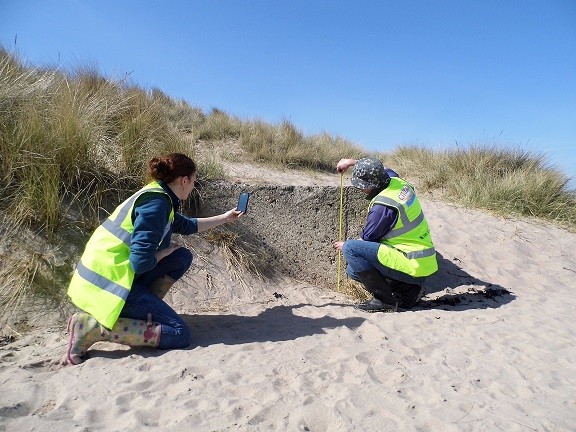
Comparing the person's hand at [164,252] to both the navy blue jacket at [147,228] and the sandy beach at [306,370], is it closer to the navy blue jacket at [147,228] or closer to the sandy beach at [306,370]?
the navy blue jacket at [147,228]

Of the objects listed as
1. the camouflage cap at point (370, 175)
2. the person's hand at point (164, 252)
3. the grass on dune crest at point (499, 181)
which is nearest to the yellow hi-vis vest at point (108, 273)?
the person's hand at point (164, 252)

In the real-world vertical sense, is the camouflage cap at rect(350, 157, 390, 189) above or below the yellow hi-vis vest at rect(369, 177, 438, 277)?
above

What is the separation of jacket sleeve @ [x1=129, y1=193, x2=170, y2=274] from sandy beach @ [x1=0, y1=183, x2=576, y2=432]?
1.92ft

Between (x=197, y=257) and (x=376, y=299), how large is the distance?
5.39 feet

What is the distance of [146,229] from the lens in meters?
2.42

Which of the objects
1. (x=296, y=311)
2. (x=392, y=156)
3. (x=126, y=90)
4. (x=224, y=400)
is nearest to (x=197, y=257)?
(x=296, y=311)

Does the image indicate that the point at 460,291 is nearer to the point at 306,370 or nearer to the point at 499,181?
the point at 306,370

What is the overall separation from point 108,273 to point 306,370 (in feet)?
4.08

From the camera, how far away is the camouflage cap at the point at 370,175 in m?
3.50

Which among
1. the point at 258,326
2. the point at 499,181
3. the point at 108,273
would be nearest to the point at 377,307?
the point at 258,326

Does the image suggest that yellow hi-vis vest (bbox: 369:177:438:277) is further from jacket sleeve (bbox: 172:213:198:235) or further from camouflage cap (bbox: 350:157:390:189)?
jacket sleeve (bbox: 172:213:198:235)

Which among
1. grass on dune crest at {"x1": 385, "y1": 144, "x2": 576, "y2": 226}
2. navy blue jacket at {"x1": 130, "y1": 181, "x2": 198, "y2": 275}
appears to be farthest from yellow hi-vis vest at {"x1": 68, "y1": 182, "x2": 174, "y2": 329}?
grass on dune crest at {"x1": 385, "y1": 144, "x2": 576, "y2": 226}

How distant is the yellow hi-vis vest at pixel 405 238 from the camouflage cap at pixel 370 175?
9 cm

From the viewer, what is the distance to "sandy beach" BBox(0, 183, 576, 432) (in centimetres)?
197
